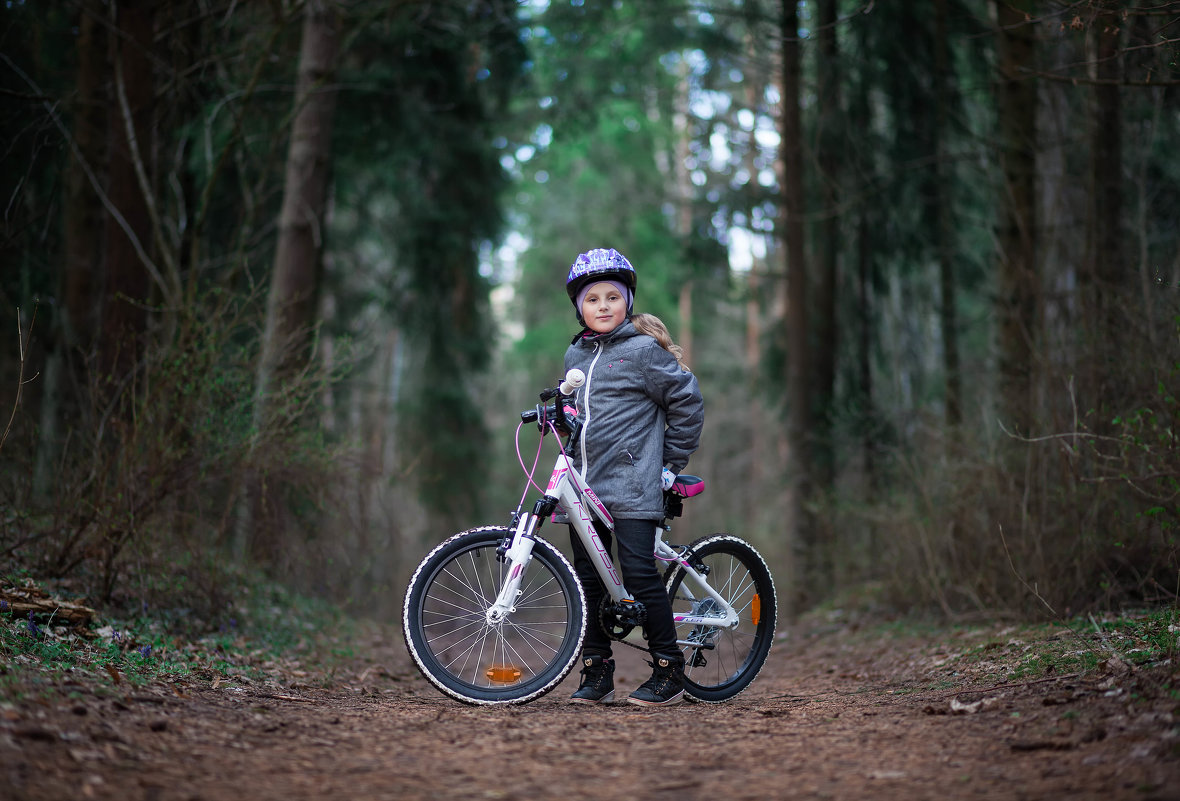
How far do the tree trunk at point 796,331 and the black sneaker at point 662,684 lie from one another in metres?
7.70

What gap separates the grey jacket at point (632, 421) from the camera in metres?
4.87

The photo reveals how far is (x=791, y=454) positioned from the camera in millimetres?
13062

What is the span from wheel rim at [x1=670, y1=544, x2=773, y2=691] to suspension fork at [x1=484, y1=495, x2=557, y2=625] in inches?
37.6

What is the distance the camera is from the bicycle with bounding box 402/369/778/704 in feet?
14.8

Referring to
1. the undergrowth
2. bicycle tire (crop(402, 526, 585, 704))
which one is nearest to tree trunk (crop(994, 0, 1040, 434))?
bicycle tire (crop(402, 526, 585, 704))

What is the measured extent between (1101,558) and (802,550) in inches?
246

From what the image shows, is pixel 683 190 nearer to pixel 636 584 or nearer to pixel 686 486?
pixel 686 486

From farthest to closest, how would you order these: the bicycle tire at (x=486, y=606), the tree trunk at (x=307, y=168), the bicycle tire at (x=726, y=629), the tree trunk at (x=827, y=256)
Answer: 1. the tree trunk at (x=827, y=256)
2. the tree trunk at (x=307, y=168)
3. the bicycle tire at (x=726, y=629)
4. the bicycle tire at (x=486, y=606)

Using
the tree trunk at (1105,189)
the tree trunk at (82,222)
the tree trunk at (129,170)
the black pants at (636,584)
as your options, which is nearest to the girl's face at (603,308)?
the black pants at (636,584)

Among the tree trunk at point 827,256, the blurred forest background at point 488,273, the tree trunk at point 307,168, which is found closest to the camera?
the blurred forest background at point 488,273

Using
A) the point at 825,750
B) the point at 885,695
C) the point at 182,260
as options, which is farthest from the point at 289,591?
the point at 825,750

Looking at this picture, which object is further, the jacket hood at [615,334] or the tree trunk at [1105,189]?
the tree trunk at [1105,189]

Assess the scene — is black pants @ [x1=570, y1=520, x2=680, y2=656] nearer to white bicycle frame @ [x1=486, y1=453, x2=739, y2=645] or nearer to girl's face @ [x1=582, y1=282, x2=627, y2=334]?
white bicycle frame @ [x1=486, y1=453, x2=739, y2=645]

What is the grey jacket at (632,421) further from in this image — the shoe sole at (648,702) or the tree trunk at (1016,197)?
the tree trunk at (1016,197)
